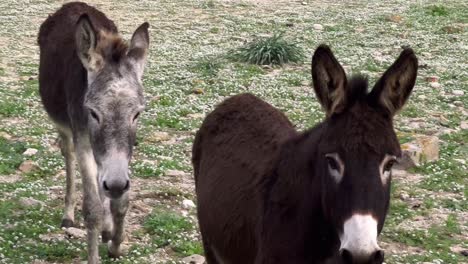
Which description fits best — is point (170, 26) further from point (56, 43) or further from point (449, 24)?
point (56, 43)

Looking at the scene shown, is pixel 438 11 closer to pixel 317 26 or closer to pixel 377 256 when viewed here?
pixel 317 26

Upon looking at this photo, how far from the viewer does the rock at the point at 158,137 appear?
11758 millimetres

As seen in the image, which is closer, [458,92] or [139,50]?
[139,50]

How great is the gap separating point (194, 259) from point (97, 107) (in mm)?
2209

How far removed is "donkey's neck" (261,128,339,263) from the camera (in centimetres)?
433

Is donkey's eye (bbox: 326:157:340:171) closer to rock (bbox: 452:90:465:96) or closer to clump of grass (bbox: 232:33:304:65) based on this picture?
rock (bbox: 452:90:465:96)

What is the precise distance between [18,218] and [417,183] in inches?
216

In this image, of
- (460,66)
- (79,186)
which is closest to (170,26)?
(460,66)

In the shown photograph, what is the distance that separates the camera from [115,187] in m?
6.27

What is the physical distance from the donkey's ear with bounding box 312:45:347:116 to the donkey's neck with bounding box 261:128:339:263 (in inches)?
13.6

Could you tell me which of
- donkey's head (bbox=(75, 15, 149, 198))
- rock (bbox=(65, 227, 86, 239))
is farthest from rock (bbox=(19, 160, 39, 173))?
donkey's head (bbox=(75, 15, 149, 198))

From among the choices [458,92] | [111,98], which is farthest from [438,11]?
[111,98]

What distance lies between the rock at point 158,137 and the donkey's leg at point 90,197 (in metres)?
4.09

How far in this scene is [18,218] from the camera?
870cm
